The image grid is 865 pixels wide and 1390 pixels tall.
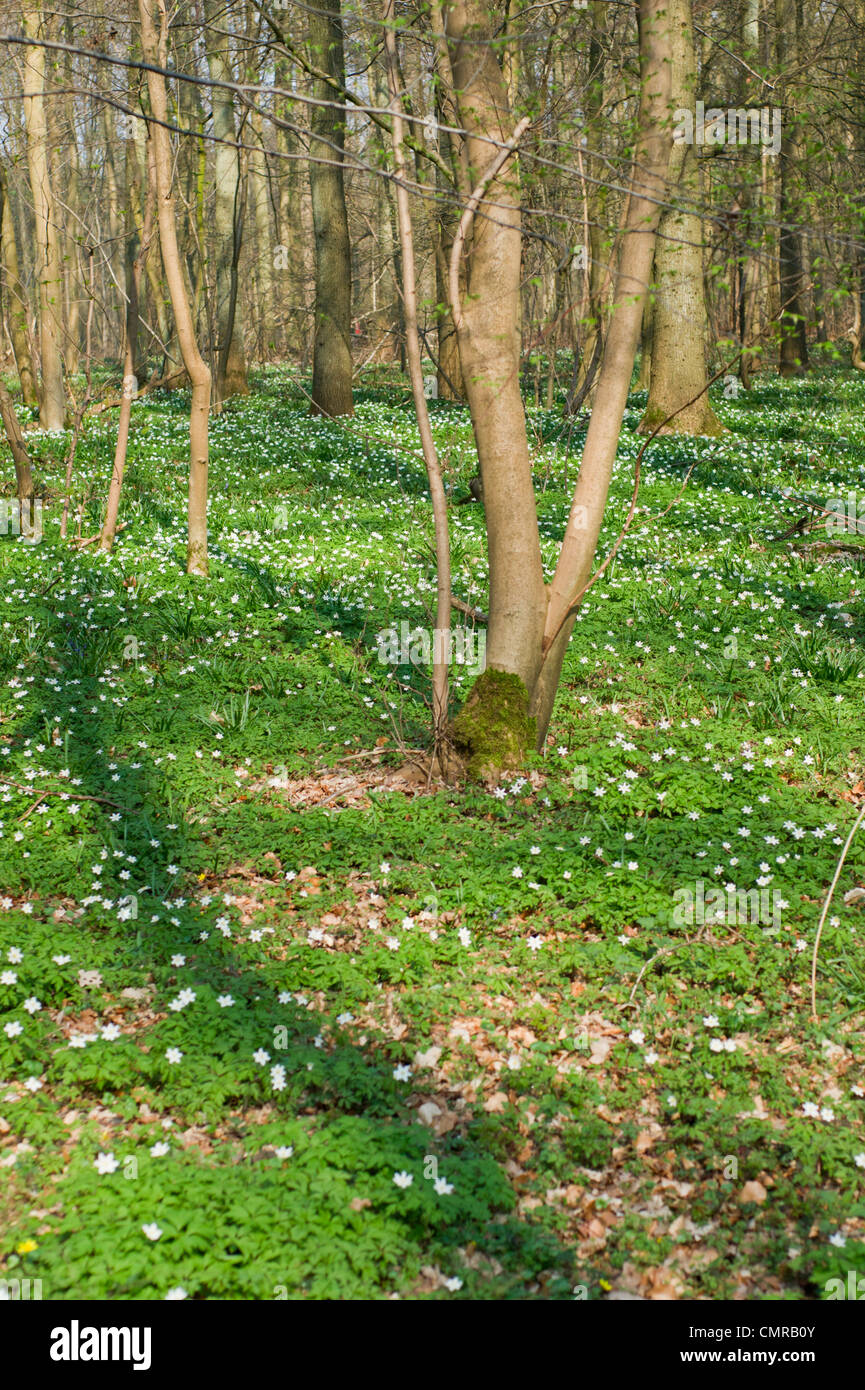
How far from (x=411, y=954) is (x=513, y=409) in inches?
115

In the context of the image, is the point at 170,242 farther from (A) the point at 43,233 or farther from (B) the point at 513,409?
(A) the point at 43,233

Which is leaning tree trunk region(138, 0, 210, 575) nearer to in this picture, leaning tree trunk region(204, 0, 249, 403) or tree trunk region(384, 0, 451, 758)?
tree trunk region(384, 0, 451, 758)

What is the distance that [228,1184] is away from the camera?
9.41ft

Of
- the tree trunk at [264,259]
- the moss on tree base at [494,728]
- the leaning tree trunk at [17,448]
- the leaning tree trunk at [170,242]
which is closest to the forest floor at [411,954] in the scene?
the moss on tree base at [494,728]

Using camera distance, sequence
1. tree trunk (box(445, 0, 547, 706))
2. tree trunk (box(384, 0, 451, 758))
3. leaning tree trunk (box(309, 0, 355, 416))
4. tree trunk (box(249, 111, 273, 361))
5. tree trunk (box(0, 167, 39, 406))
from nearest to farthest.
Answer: tree trunk (box(384, 0, 451, 758)) → tree trunk (box(445, 0, 547, 706)) → tree trunk (box(0, 167, 39, 406)) → leaning tree trunk (box(309, 0, 355, 416)) → tree trunk (box(249, 111, 273, 361))

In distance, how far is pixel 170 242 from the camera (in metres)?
7.29

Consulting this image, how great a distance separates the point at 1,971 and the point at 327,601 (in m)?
4.50

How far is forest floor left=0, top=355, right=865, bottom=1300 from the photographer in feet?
9.25

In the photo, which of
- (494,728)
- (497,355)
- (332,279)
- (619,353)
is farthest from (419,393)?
(332,279)

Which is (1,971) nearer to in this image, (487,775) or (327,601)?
(487,775)

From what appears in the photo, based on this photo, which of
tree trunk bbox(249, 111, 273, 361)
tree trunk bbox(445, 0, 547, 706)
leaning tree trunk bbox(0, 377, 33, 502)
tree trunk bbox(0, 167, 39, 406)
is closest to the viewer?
tree trunk bbox(445, 0, 547, 706)

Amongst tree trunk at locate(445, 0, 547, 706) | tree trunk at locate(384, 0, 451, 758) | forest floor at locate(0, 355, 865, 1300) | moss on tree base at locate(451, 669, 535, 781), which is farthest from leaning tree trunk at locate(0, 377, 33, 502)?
moss on tree base at locate(451, 669, 535, 781)

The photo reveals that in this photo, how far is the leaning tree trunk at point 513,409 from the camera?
16.1 feet

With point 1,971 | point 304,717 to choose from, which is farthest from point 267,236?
point 1,971
